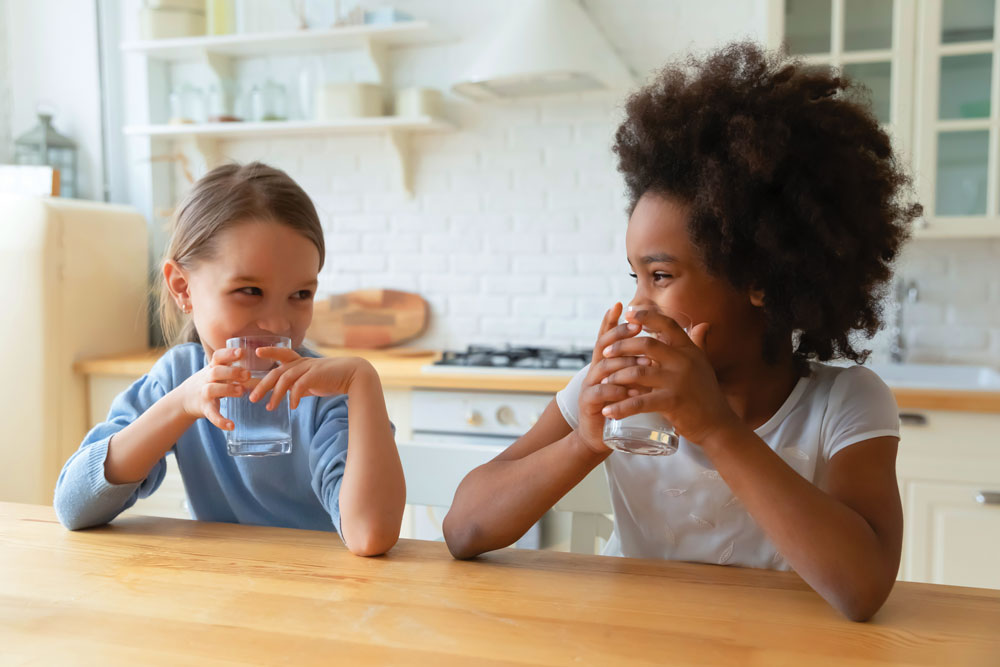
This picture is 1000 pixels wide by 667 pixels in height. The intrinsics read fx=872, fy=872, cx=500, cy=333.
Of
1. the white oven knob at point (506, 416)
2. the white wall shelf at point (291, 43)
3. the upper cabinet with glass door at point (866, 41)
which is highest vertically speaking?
the white wall shelf at point (291, 43)

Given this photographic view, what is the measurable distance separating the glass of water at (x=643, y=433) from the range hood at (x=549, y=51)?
1.85 meters

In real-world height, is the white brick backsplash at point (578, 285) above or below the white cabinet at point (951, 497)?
above

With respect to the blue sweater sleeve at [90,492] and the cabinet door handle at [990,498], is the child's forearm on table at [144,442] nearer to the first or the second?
the blue sweater sleeve at [90,492]

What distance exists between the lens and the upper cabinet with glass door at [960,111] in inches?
96.1

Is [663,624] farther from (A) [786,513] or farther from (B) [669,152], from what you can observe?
(B) [669,152]

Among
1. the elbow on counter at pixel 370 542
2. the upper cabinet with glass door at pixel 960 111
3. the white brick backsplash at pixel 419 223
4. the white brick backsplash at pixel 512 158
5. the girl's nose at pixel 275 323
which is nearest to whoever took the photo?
the elbow on counter at pixel 370 542

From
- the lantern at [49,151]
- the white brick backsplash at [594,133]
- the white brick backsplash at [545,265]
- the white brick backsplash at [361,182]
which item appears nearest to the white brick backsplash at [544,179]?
the white brick backsplash at [594,133]

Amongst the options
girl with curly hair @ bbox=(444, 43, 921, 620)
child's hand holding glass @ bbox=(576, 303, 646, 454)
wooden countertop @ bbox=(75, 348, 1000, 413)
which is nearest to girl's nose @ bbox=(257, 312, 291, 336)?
girl with curly hair @ bbox=(444, 43, 921, 620)

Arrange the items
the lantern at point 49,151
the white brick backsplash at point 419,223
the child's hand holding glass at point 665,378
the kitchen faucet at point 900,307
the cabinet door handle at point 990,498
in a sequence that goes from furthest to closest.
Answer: the lantern at point 49,151 → the white brick backsplash at point 419,223 → the kitchen faucet at point 900,307 → the cabinet door handle at point 990,498 → the child's hand holding glass at point 665,378

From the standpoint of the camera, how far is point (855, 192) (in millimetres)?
1020

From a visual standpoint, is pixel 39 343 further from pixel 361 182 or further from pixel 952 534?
A: pixel 952 534

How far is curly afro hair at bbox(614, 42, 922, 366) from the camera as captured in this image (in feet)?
3.33

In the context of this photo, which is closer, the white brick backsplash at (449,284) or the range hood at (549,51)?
the range hood at (549,51)

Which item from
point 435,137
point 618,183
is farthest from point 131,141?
point 618,183
